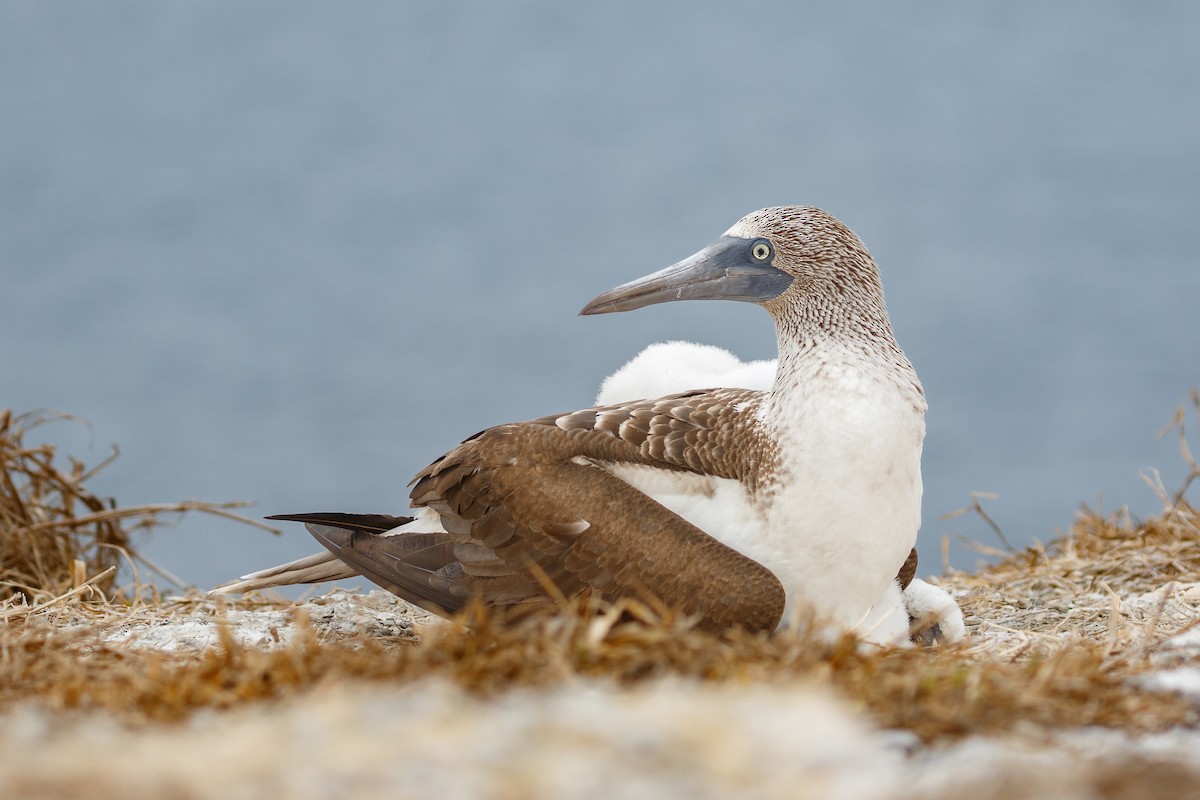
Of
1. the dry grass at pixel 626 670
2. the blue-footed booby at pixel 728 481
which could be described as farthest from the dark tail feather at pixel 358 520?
the dry grass at pixel 626 670

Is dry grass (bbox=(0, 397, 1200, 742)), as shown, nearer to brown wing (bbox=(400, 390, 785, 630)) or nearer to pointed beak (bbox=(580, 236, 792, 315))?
brown wing (bbox=(400, 390, 785, 630))

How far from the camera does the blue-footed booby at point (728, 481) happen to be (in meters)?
4.27

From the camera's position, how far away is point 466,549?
473cm

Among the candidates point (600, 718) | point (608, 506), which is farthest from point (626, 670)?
point (608, 506)

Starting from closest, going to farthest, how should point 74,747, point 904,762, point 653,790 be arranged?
1. point 653,790
2. point 74,747
3. point 904,762

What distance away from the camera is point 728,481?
14.7ft

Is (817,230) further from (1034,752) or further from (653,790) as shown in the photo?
(653,790)

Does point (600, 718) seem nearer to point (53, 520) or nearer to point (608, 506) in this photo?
point (608, 506)

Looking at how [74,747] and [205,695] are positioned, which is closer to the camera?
[74,747]

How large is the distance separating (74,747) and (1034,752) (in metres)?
1.78

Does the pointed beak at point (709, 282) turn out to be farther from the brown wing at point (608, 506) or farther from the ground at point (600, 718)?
the ground at point (600, 718)

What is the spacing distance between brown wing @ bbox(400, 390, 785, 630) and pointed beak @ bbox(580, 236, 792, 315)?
40 centimetres

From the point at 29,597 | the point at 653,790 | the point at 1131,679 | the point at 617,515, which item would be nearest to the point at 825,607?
the point at 617,515

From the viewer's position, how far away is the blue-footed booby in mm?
4266
